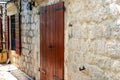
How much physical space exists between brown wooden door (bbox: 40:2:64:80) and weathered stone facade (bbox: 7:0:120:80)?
0.68 ft

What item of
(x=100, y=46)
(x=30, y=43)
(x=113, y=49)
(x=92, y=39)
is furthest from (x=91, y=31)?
(x=30, y=43)

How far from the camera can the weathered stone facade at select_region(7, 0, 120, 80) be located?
2346mm

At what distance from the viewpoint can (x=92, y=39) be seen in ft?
9.41

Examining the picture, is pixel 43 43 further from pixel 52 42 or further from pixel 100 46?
pixel 100 46

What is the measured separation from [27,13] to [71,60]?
3.34m

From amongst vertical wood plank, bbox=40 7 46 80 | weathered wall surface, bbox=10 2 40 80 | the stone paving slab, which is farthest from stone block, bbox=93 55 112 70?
the stone paving slab

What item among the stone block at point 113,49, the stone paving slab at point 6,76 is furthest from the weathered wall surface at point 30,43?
the stone block at point 113,49

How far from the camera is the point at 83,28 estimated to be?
3.15 meters

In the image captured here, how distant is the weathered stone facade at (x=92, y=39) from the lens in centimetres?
235

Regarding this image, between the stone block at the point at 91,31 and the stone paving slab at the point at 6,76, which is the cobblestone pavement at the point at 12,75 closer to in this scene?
the stone paving slab at the point at 6,76

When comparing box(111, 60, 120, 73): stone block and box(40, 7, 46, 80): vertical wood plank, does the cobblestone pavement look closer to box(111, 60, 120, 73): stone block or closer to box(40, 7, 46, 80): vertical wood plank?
box(40, 7, 46, 80): vertical wood plank

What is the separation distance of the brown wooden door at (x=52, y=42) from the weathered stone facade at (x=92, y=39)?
21cm

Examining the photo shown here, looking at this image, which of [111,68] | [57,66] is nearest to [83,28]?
[111,68]

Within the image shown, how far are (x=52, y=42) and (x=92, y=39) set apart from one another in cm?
184
